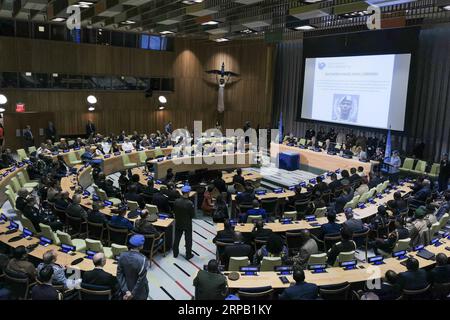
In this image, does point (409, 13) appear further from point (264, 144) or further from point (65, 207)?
point (65, 207)

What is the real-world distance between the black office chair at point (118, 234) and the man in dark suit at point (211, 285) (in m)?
3.23

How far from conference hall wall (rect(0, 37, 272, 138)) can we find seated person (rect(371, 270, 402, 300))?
19.2 meters

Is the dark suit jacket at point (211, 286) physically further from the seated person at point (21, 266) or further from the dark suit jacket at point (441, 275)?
the dark suit jacket at point (441, 275)

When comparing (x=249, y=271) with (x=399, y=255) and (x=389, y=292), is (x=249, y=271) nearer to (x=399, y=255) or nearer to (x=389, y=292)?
(x=389, y=292)

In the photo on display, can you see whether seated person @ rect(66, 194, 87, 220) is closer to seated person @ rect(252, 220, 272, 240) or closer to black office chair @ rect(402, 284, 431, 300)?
seated person @ rect(252, 220, 272, 240)

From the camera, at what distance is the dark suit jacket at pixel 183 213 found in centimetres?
807

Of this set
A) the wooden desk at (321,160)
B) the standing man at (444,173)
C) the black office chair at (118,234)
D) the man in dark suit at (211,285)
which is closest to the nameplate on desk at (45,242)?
the black office chair at (118,234)


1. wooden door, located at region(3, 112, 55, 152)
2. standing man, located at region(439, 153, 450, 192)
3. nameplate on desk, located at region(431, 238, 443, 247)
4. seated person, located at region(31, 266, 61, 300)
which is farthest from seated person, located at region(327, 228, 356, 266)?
wooden door, located at region(3, 112, 55, 152)

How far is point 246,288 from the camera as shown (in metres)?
5.48

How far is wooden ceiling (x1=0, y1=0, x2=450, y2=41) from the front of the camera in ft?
39.7

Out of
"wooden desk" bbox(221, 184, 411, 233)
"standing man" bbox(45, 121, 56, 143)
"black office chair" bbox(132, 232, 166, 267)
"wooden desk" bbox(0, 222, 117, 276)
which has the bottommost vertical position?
"black office chair" bbox(132, 232, 166, 267)

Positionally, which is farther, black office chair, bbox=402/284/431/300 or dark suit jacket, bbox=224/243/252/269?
dark suit jacket, bbox=224/243/252/269

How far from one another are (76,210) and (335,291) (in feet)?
19.1
